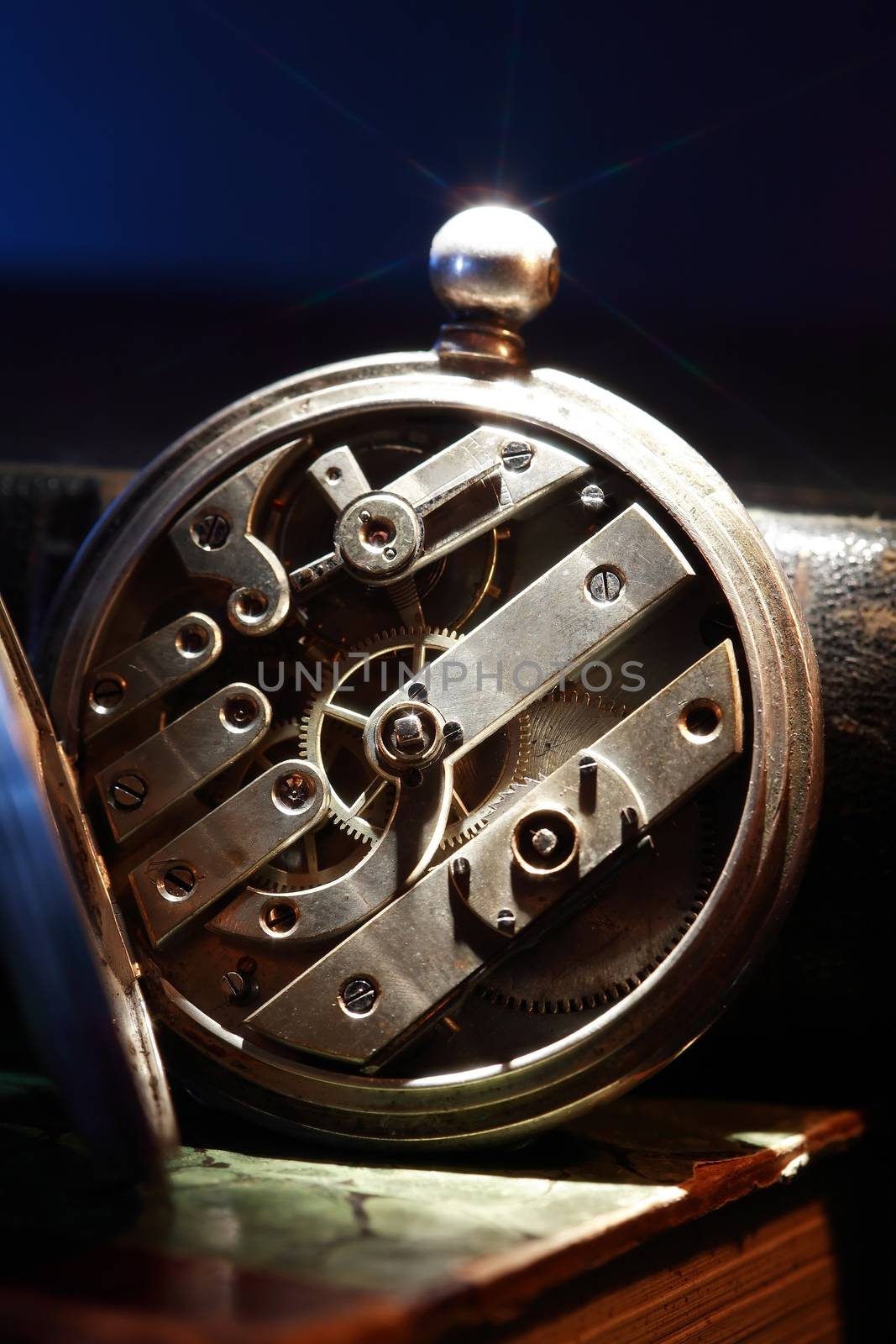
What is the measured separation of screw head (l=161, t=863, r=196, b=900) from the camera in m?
0.90

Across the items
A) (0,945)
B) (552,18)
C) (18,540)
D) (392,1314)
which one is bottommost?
(392,1314)

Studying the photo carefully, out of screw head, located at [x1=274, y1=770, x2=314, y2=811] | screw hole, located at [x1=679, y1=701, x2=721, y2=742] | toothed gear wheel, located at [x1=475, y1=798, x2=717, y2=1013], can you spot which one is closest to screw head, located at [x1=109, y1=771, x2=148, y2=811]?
screw head, located at [x1=274, y1=770, x2=314, y2=811]

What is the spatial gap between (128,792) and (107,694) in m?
0.08

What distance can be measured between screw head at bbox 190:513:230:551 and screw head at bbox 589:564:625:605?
275 mm

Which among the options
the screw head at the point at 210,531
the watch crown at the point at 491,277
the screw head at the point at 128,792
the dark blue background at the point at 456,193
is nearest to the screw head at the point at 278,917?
the screw head at the point at 128,792

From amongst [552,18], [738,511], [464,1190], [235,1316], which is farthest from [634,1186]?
[552,18]

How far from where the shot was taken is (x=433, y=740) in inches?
33.5

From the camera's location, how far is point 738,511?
35.1 inches

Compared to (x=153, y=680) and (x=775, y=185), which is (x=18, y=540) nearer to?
(x=153, y=680)

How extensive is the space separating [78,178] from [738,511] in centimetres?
89

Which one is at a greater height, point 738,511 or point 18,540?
point 18,540

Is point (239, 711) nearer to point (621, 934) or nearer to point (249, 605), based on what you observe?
point (249, 605)

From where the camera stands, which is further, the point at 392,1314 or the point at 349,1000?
the point at 349,1000

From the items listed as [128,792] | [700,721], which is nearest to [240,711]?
[128,792]
